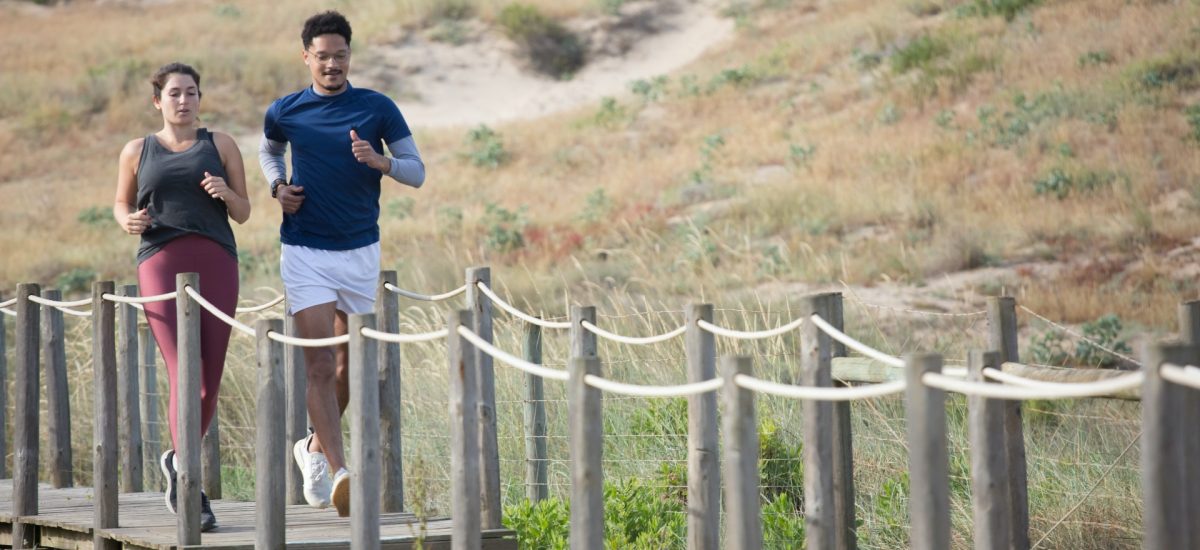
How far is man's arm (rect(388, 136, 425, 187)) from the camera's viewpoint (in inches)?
236

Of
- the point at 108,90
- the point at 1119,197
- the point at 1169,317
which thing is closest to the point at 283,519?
the point at 1169,317

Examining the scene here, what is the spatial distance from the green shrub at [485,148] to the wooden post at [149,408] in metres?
15.8

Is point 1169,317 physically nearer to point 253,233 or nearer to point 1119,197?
point 1119,197

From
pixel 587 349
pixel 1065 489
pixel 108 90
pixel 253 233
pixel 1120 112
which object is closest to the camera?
pixel 587 349

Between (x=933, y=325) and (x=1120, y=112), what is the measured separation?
23.9 ft

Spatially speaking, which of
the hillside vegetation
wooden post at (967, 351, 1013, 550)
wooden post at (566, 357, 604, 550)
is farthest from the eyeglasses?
the hillside vegetation

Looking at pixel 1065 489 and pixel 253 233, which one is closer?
pixel 1065 489

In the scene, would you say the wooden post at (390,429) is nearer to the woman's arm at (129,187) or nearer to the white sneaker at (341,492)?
the white sneaker at (341,492)

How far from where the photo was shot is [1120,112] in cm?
1908

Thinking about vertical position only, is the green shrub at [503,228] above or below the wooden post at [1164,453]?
above

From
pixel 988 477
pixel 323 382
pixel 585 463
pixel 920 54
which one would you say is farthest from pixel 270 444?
pixel 920 54

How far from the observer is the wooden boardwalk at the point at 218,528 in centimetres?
565

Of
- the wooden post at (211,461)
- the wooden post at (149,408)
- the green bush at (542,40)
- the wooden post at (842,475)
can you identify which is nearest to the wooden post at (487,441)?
the wooden post at (842,475)

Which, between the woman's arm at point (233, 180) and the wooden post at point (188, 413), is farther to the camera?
the woman's arm at point (233, 180)
